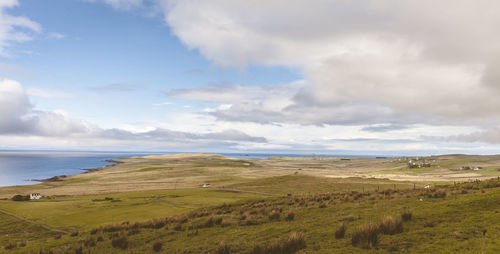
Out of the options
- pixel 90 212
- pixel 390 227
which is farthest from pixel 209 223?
pixel 90 212

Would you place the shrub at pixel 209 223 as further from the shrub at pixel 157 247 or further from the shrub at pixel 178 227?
the shrub at pixel 157 247

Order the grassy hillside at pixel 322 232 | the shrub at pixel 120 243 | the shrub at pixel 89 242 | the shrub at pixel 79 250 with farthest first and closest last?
1. the shrub at pixel 89 242
2. the shrub at pixel 120 243
3. the shrub at pixel 79 250
4. the grassy hillside at pixel 322 232

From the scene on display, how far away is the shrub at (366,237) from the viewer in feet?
34.6

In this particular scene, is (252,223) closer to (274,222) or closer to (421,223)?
(274,222)

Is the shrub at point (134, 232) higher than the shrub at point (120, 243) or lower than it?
lower

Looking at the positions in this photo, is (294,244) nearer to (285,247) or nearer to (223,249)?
(285,247)

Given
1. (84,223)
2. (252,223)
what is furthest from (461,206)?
(84,223)

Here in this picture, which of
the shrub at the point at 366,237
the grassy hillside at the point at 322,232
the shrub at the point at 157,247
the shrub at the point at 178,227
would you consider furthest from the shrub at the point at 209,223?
the shrub at the point at 366,237

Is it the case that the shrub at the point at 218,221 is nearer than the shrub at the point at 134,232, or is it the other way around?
the shrub at the point at 134,232

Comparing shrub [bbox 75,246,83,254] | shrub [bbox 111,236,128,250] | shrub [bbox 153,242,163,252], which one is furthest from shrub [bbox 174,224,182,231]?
shrub [bbox 75,246,83,254]

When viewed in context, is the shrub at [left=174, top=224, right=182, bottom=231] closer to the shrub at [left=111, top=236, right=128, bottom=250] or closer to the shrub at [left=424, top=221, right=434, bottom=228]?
the shrub at [left=111, top=236, right=128, bottom=250]

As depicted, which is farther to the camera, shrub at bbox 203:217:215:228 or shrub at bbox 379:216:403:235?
shrub at bbox 203:217:215:228

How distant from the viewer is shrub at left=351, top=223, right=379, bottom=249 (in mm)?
10543

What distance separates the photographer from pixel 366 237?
11078mm
